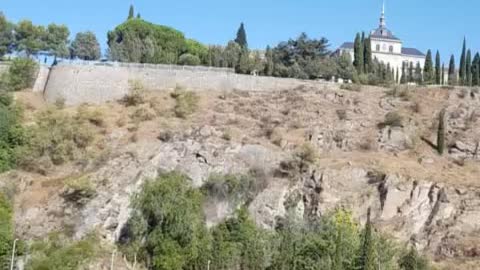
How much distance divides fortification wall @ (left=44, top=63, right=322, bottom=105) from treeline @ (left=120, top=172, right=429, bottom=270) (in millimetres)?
11065

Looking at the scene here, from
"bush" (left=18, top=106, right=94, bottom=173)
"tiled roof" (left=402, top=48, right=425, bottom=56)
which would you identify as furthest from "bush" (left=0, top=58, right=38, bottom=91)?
"tiled roof" (left=402, top=48, right=425, bottom=56)

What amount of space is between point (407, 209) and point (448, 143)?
652 centimetres

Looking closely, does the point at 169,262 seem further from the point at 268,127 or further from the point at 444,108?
the point at 444,108

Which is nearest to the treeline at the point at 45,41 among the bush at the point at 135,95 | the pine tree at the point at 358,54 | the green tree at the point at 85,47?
the green tree at the point at 85,47

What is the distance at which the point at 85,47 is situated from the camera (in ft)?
199

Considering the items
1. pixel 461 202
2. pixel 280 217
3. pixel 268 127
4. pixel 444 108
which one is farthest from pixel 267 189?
pixel 444 108

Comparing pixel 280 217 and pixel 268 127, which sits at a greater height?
pixel 268 127

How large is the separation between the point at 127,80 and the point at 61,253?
16.1 meters

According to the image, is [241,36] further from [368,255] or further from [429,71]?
→ [368,255]

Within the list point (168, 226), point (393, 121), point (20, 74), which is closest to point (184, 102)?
point (20, 74)

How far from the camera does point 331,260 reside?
36250mm

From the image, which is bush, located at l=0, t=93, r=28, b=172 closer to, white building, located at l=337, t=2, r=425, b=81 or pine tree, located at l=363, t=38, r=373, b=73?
pine tree, located at l=363, t=38, r=373, b=73

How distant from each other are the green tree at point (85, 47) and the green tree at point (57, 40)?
0.77 meters

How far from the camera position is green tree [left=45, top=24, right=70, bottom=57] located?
59.0m
